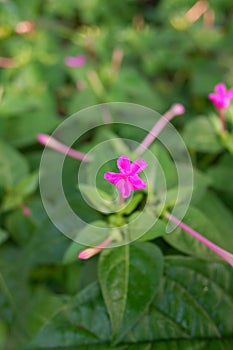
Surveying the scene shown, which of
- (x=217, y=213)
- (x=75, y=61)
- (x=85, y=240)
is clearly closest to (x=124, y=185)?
(x=85, y=240)

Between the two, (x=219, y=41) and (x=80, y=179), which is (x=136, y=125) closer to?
(x=80, y=179)

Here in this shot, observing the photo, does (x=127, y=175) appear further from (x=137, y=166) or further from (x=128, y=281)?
(x=128, y=281)

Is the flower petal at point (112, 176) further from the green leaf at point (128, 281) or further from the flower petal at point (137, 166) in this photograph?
the green leaf at point (128, 281)

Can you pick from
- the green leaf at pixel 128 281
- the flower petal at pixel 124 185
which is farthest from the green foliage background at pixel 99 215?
the flower petal at pixel 124 185

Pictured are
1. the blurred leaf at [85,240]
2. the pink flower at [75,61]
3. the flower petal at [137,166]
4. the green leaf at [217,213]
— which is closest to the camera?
the flower petal at [137,166]

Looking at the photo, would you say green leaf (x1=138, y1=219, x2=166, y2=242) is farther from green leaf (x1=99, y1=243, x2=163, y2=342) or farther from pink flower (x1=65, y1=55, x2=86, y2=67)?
pink flower (x1=65, y1=55, x2=86, y2=67)

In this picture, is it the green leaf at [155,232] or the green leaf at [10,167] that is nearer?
the green leaf at [155,232]

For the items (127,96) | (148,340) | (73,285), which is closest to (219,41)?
(127,96)
